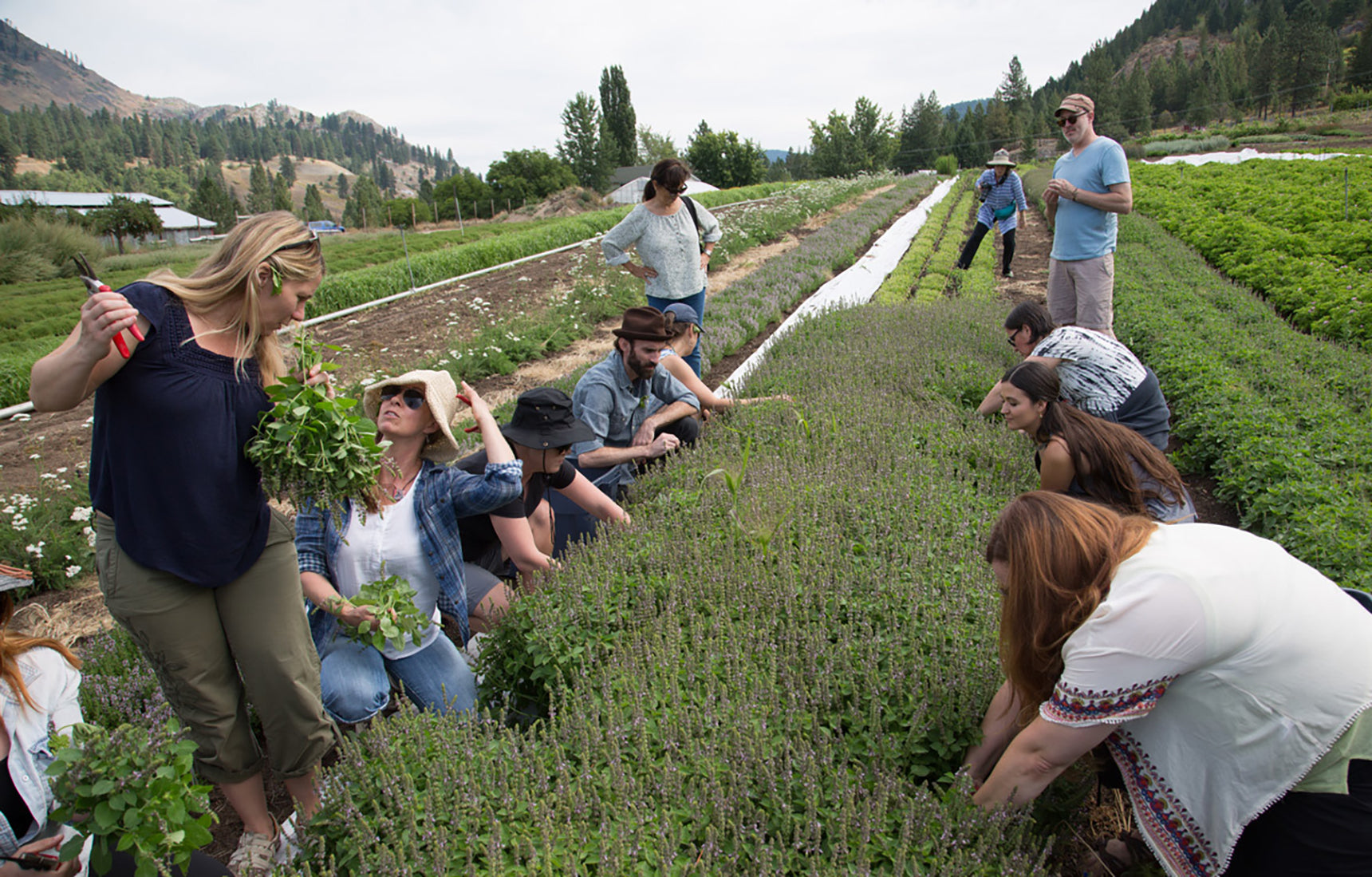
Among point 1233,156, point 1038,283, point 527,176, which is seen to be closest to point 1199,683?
point 1038,283

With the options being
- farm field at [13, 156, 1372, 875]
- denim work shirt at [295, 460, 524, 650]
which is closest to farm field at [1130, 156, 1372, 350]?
farm field at [13, 156, 1372, 875]

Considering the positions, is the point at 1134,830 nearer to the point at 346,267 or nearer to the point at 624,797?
the point at 624,797

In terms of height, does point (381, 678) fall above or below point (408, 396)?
below

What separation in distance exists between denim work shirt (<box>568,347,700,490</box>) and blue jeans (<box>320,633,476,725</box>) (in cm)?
149

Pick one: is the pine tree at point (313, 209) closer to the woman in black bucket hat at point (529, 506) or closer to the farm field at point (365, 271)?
the farm field at point (365, 271)

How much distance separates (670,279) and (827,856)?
436 cm

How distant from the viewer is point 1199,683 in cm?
163

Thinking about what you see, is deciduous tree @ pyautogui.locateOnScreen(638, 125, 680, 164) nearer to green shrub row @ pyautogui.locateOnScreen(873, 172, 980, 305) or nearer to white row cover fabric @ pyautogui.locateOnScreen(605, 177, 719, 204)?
white row cover fabric @ pyautogui.locateOnScreen(605, 177, 719, 204)

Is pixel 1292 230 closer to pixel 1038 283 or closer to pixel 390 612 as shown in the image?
pixel 1038 283

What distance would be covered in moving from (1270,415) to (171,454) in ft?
18.8

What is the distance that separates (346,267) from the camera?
2227 cm

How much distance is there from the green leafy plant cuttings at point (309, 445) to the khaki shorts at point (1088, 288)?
5.12m

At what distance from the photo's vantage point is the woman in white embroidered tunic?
155 cm

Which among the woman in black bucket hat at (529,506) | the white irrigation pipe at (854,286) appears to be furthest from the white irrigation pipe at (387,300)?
the woman in black bucket hat at (529,506)
